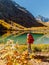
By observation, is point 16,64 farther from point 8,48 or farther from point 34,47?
point 34,47

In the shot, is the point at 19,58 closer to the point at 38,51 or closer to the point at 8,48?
the point at 8,48

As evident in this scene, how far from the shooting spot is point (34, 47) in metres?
30.6

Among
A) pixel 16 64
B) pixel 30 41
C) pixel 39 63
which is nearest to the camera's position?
pixel 16 64

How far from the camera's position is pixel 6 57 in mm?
7578

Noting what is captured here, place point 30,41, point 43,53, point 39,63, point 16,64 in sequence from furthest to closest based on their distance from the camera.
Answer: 1. point 43,53
2. point 30,41
3. point 39,63
4. point 16,64

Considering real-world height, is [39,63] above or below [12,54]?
below

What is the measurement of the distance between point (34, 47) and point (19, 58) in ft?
75.9

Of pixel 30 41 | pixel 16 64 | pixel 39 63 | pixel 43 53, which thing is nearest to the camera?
pixel 16 64

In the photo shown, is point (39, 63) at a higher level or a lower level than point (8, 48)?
lower

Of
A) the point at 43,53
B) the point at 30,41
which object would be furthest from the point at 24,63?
the point at 43,53

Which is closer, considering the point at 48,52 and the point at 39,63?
the point at 39,63

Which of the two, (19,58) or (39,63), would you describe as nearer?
(19,58)

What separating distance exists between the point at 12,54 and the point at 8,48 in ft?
1.37

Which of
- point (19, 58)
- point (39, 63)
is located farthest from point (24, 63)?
point (39, 63)
